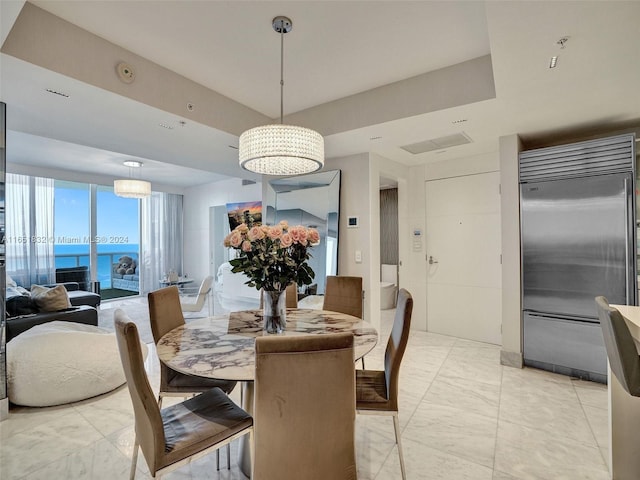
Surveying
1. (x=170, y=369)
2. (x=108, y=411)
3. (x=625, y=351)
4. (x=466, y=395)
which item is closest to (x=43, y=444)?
(x=108, y=411)

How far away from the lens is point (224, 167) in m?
4.60

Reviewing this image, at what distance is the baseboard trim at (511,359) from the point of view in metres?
3.29

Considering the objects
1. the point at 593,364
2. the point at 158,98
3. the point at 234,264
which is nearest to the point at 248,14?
the point at 158,98

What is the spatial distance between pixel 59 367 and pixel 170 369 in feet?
4.26

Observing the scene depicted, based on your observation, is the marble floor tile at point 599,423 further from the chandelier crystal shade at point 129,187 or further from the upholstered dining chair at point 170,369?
the chandelier crystal shade at point 129,187

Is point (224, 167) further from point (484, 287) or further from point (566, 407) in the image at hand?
point (566, 407)

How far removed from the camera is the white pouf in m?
2.47

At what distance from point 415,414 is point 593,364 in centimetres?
182

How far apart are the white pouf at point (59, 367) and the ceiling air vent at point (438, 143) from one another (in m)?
3.66

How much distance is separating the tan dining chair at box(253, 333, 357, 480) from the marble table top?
220mm

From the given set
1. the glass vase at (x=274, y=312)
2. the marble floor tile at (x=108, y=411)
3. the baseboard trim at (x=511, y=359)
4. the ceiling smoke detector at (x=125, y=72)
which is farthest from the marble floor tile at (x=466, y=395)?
the ceiling smoke detector at (x=125, y=72)

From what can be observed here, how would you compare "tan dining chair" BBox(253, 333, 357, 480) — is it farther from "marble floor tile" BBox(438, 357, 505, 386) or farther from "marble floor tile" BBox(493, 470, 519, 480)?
"marble floor tile" BBox(438, 357, 505, 386)

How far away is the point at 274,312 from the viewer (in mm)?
1967

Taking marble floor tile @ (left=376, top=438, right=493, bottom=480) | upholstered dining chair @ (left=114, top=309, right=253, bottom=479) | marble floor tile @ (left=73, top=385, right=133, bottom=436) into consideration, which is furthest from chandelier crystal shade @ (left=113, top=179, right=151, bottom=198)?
marble floor tile @ (left=376, top=438, right=493, bottom=480)
